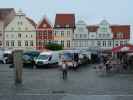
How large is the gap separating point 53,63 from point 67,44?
66.4 m

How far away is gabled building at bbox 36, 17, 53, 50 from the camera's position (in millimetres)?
121188

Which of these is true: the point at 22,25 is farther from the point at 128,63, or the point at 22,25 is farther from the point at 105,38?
the point at 128,63

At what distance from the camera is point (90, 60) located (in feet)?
246

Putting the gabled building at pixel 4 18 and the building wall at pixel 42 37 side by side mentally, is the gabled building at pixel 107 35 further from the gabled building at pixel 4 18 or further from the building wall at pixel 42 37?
A: the gabled building at pixel 4 18

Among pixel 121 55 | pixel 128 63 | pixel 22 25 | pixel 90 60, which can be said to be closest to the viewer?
pixel 128 63

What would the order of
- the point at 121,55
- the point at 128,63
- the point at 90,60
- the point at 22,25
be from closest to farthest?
the point at 128,63 < the point at 121,55 < the point at 90,60 < the point at 22,25

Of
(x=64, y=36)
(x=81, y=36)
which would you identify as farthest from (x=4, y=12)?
(x=81, y=36)

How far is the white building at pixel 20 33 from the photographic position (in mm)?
120938

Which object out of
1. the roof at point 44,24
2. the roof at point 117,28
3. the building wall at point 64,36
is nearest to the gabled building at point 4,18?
the roof at point 44,24

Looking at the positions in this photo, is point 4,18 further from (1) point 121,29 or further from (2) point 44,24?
(1) point 121,29

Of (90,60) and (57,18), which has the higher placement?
(57,18)

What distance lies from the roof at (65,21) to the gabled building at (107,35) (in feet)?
19.6

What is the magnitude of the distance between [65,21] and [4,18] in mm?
17252

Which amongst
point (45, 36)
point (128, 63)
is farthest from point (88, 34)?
point (128, 63)
